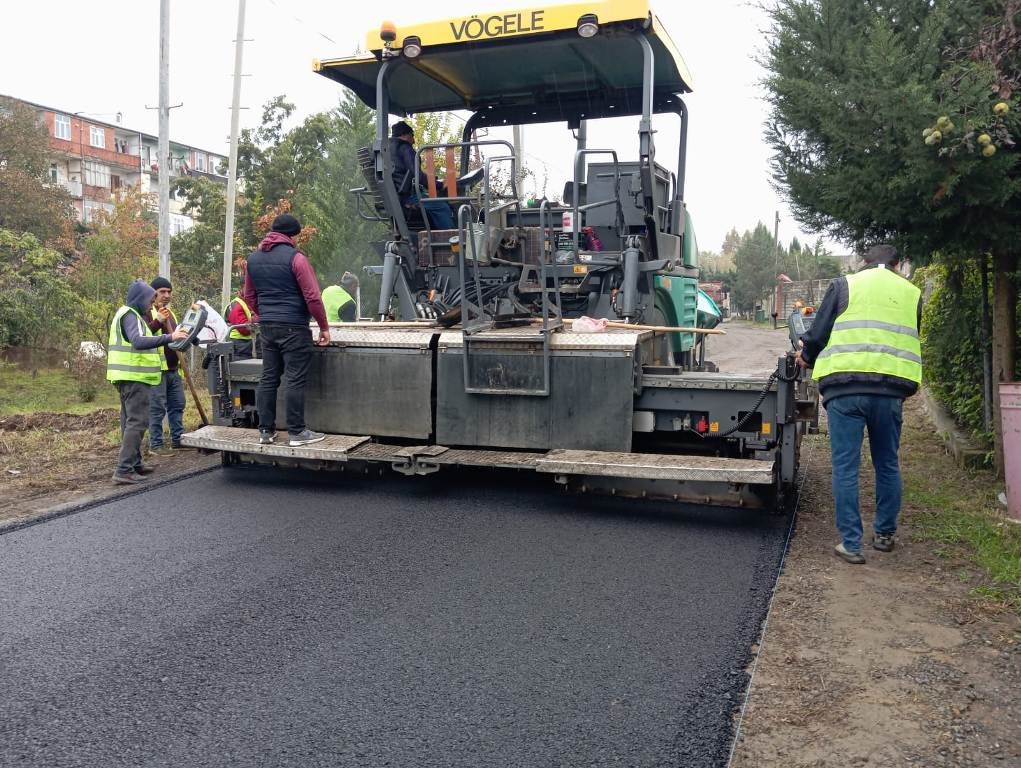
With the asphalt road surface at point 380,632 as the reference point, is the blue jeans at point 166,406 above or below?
above

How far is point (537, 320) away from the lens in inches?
Answer: 243

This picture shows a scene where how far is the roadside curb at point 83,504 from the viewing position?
5.26 meters

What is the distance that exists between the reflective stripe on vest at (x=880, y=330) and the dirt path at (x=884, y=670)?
1042 mm

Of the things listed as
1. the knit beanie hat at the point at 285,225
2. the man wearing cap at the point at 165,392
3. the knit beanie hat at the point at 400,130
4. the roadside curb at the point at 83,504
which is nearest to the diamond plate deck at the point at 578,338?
the knit beanie hat at the point at 285,225

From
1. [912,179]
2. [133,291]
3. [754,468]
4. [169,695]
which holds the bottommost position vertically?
[169,695]

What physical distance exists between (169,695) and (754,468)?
3.28 meters

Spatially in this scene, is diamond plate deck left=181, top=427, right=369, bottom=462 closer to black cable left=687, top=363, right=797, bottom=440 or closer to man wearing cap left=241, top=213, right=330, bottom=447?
man wearing cap left=241, top=213, right=330, bottom=447

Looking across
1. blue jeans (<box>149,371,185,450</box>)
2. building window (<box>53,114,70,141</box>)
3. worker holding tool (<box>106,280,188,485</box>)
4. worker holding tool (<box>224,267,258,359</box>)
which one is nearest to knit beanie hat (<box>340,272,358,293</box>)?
worker holding tool (<box>224,267,258,359</box>)

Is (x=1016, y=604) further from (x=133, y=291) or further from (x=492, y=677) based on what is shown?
(x=133, y=291)

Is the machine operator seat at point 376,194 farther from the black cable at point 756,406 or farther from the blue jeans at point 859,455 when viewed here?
the blue jeans at point 859,455

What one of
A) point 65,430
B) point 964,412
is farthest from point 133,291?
point 964,412

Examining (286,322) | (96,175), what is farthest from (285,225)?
(96,175)

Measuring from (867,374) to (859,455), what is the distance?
444mm

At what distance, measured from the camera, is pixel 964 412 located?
23.8 ft
